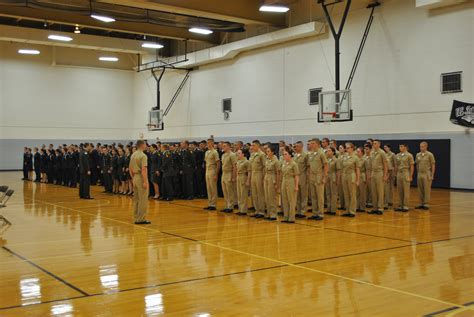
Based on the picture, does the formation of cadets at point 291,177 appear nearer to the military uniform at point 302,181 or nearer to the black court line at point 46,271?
the military uniform at point 302,181

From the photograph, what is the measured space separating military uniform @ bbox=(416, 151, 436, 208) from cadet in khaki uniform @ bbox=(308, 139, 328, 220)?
348cm

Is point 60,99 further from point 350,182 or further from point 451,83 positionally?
point 350,182

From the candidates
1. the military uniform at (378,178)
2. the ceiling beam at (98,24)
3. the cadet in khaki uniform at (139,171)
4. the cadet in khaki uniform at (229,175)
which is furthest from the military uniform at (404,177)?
the ceiling beam at (98,24)

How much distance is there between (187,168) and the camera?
1650 centimetres

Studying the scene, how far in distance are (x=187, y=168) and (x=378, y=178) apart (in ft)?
20.4

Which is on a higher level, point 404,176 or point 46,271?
point 404,176

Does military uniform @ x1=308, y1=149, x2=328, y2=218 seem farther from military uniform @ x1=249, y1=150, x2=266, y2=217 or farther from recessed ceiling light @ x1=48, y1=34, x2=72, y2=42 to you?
recessed ceiling light @ x1=48, y1=34, x2=72, y2=42

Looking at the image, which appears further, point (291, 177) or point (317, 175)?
point (317, 175)

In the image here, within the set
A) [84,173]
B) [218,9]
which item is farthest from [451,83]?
[84,173]

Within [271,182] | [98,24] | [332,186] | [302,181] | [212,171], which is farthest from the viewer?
[98,24]

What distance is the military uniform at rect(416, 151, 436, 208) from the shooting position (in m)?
13.9

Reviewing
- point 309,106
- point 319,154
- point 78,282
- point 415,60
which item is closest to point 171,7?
point 309,106

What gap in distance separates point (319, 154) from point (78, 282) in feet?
23.4

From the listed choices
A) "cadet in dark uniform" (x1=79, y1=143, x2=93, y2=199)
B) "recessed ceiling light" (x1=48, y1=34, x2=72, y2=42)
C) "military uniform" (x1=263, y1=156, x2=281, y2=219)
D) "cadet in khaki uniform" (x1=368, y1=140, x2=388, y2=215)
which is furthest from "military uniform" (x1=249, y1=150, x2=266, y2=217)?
"recessed ceiling light" (x1=48, y1=34, x2=72, y2=42)
